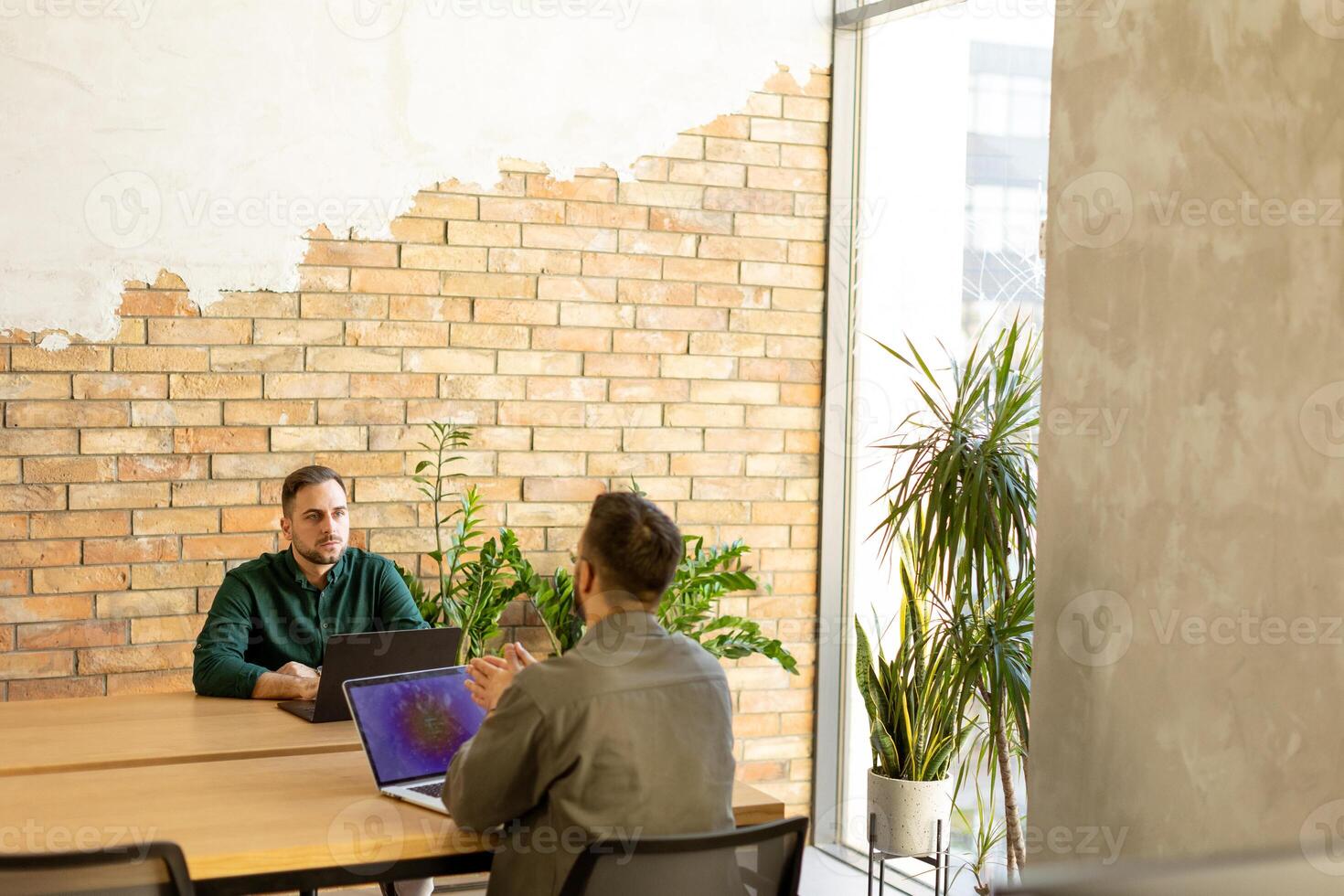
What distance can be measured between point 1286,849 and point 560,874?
1195 millimetres

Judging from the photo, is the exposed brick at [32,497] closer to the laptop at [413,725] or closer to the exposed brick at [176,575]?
the exposed brick at [176,575]

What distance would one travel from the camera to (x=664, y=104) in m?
4.89

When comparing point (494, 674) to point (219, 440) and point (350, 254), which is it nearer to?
point (219, 440)

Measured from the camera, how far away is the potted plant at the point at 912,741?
441cm

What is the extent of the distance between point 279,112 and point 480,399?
1.12 meters

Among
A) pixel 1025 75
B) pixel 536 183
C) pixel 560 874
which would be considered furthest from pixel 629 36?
pixel 560 874

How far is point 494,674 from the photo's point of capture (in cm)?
266

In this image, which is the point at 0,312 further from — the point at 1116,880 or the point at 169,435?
the point at 1116,880

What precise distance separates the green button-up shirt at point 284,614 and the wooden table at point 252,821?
69 centimetres

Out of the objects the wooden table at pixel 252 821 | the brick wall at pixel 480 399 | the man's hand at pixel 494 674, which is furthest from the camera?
the brick wall at pixel 480 399

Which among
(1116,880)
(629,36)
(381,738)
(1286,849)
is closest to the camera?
(1116,880)

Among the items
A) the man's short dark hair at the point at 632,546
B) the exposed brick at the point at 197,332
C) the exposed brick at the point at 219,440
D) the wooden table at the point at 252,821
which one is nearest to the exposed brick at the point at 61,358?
the exposed brick at the point at 197,332

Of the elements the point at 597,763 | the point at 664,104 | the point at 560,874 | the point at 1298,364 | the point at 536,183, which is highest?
the point at 664,104

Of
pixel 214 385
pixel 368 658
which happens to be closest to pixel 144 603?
pixel 214 385
